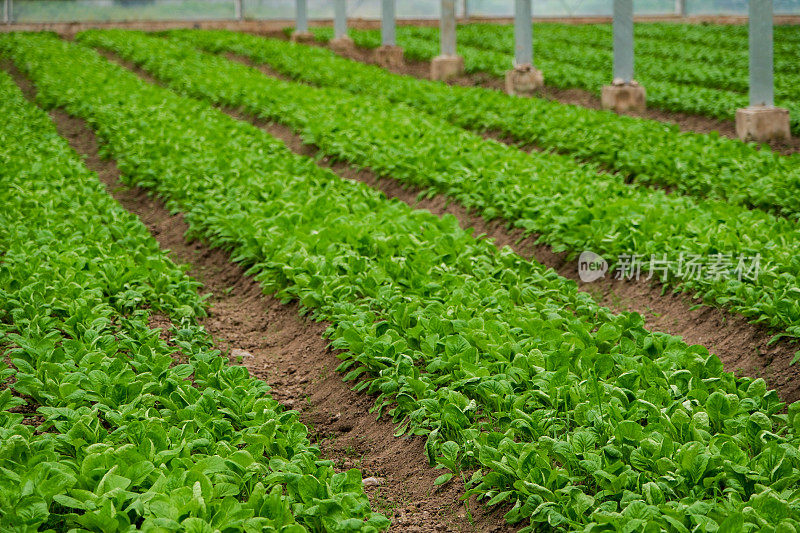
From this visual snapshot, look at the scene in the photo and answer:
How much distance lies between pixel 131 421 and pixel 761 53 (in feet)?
34.9

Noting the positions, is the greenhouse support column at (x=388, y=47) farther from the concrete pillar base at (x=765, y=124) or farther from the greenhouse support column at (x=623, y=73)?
the concrete pillar base at (x=765, y=124)

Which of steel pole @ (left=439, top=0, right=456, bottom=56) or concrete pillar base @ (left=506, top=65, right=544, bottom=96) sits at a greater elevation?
steel pole @ (left=439, top=0, right=456, bottom=56)

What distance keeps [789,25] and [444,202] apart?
2270 cm

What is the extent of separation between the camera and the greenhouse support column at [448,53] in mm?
19672

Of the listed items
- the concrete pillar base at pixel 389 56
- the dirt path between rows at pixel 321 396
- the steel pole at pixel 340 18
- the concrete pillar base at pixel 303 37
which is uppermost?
the steel pole at pixel 340 18

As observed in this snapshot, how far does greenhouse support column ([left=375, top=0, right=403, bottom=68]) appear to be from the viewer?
21891mm

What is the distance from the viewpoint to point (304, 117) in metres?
12.7

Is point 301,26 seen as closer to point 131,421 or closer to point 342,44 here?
point 342,44

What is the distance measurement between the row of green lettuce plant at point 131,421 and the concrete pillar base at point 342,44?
18.4 m

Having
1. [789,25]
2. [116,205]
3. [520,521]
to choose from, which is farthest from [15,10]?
[520,521]

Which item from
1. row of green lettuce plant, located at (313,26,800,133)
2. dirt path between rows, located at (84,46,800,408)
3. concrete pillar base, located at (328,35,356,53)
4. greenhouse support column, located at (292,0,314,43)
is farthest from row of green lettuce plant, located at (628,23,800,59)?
dirt path between rows, located at (84,46,800,408)

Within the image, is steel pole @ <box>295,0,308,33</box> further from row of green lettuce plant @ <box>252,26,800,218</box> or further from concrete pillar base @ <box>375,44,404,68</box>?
row of green lettuce plant @ <box>252,26,800,218</box>

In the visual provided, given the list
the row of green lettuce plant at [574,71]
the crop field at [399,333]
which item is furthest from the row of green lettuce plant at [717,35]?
the crop field at [399,333]

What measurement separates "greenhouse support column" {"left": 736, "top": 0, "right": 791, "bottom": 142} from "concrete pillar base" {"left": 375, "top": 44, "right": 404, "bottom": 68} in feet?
38.3
